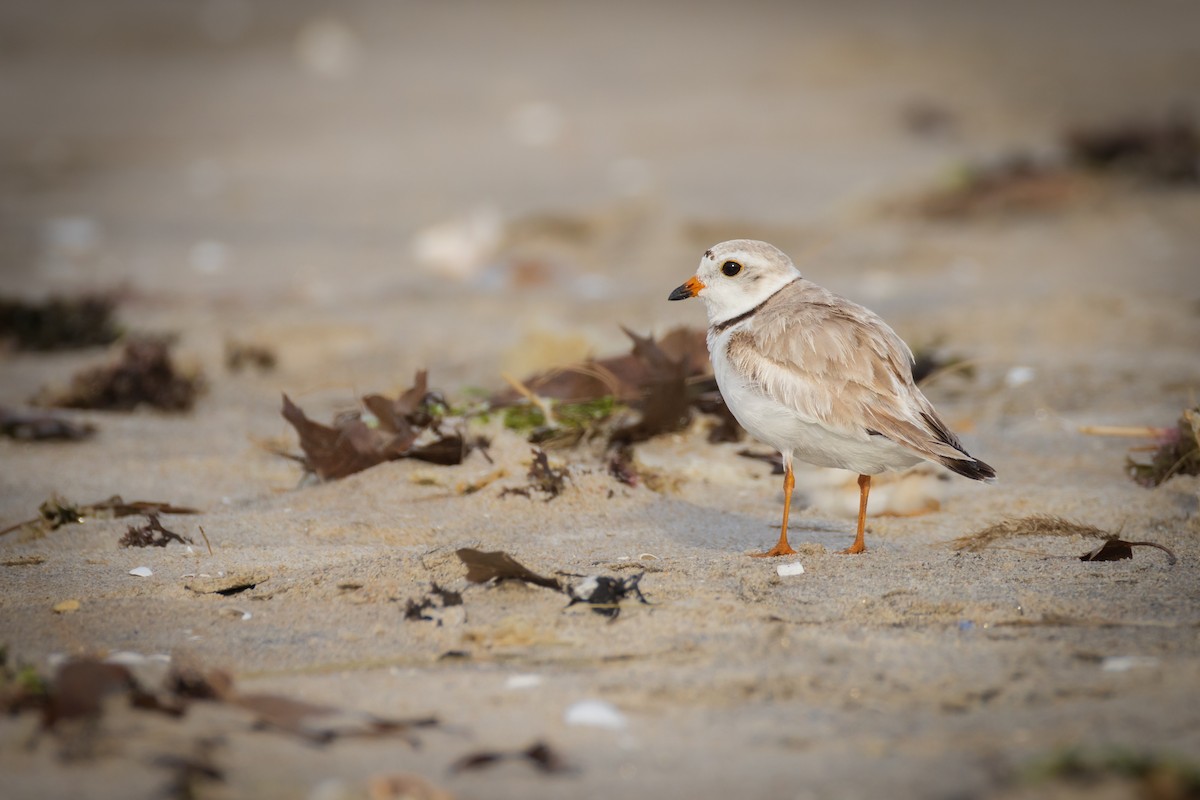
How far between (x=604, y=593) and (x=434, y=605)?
466 mm

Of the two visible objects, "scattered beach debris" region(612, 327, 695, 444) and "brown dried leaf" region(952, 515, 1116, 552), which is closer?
"brown dried leaf" region(952, 515, 1116, 552)

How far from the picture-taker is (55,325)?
7.73 metres

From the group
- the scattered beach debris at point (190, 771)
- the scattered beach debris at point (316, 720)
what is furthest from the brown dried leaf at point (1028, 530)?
the scattered beach debris at point (190, 771)

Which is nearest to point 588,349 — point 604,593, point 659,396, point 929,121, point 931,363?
point 659,396

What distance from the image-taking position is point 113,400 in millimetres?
6320

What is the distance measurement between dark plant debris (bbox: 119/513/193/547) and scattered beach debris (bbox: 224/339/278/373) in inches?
122

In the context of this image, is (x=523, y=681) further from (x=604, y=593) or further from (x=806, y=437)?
(x=806, y=437)

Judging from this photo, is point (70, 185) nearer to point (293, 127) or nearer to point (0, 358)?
point (293, 127)

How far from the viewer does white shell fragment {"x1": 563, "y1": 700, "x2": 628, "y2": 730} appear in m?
2.72

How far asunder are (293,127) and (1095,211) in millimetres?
8763

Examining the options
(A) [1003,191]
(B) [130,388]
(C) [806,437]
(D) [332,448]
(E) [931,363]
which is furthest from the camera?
(A) [1003,191]

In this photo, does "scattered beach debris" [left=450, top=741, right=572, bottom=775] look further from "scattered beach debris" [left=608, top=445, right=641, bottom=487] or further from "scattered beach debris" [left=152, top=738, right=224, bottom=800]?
"scattered beach debris" [left=608, top=445, right=641, bottom=487]

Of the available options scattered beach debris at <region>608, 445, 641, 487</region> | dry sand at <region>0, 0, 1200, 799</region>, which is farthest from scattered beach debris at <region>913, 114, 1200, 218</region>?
Result: scattered beach debris at <region>608, 445, 641, 487</region>

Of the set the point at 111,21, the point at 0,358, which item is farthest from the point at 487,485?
the point at 111,21
